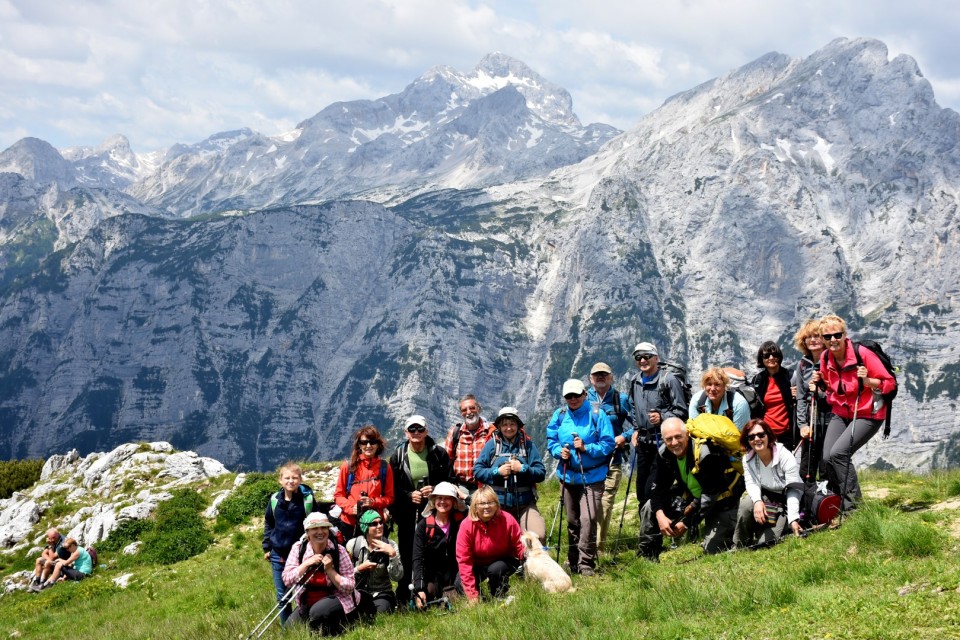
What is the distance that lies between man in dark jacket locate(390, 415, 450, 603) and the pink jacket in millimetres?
1629

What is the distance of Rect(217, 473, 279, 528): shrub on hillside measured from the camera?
24469 mm

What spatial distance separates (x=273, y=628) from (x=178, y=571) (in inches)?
452

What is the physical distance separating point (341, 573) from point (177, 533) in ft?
52.1

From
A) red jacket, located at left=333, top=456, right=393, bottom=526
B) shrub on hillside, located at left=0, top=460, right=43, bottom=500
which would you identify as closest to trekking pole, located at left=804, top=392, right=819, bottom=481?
red jacket, located at left=333, top=456, right=393, bottom=526

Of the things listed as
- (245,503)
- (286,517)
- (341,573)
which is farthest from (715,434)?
(245,503)

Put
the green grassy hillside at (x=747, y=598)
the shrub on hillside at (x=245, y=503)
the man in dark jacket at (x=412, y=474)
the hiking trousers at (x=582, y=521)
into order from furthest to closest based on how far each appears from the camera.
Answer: the shrub on hillside at (x=245, y=503), the man in dark jacket at (x=412, y=474), the hiking trousers at (x=582, y=521), the green grassy hillside at (x=747, y=598)

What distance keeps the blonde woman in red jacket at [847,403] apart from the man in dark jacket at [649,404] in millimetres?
2594

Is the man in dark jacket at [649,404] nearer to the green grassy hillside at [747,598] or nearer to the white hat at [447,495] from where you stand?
the green grassy hillside at [747,598]

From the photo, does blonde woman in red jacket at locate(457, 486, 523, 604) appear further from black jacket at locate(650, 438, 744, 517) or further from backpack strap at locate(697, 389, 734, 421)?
backpack strap at locate(697, 389, 734, 421)

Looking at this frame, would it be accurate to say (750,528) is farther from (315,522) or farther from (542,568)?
(315,522)

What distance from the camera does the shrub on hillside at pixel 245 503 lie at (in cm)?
2447

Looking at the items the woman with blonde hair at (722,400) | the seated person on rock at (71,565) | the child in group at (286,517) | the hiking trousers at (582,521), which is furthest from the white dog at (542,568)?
the seated person on rock at (71,565)

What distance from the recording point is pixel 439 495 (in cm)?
1104

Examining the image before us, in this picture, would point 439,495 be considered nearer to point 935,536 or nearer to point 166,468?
point 935,536
